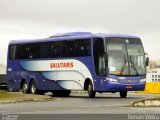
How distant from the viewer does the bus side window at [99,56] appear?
34.8 m

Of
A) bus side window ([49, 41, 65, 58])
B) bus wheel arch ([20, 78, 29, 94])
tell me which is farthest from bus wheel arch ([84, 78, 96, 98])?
bus wheel arch ([20, 78, 29, 94])

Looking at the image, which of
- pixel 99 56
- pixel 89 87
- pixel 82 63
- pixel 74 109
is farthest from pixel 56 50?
pixel 74 109

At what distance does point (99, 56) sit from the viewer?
3503cm

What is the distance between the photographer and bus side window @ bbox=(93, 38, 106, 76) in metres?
34.8

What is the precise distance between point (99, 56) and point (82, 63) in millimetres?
1727

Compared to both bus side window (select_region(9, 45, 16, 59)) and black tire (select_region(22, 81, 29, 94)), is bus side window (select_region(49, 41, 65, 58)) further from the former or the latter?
bus side window (select_region(9, 45, 16, 59))

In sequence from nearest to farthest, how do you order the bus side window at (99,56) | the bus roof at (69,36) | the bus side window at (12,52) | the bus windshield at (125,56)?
the bus windshield at (125,56) → the bus side window at (99,56) → the bus roof at (69,36) → the bus side window at (12,52)

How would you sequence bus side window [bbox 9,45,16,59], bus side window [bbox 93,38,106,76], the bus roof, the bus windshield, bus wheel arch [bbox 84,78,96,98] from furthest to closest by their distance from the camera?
bus side window [bbox 9,45,16,59] → bus wheel arch [bbox 84,78,96,98] → the bus roof → bus side window [bbox 93,38,106,76] → the bus windshield

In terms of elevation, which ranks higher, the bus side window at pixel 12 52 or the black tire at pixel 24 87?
the bus side window at pixel 12 52

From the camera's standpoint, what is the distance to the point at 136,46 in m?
36.0

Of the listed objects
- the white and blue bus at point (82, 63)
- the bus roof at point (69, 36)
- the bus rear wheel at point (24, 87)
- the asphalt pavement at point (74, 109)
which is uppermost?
the bus roof at point (69, 36)

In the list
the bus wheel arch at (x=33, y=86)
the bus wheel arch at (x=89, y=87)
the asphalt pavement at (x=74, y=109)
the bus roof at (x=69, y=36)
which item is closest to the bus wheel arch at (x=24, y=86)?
the bus wheel arch at (x=33, y=86)

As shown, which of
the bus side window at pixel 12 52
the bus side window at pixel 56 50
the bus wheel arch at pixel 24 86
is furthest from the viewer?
the bus side window at pixel 12 52

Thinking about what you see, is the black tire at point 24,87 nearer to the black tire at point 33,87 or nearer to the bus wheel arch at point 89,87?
the black tire at point 33,87
